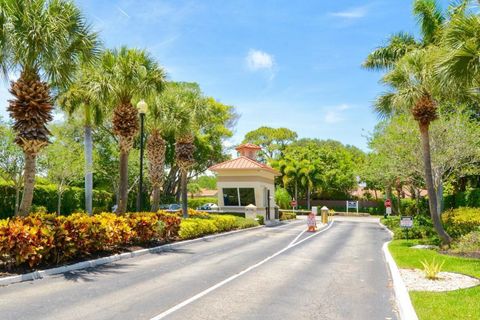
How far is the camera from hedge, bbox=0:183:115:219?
2886 centimetres

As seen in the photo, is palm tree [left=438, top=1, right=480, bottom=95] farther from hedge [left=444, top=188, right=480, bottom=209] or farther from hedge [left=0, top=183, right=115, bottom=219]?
hedge [left=0, top=183, right=115, bottom=219]

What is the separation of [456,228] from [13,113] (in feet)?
64.6

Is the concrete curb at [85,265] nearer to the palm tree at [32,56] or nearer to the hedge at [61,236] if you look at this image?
the hedge at [61,236]

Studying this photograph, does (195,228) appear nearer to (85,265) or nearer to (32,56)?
(85,265)

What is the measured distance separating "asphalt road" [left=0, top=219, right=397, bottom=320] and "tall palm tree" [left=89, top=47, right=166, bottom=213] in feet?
19.2

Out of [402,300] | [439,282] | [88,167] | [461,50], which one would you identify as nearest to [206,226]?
[88,167]

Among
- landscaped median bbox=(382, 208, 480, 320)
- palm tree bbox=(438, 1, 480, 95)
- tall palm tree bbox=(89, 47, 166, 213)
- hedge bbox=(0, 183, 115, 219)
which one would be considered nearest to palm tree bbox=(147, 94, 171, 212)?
tall palm tree bbox=(89, 47, 166, 213)

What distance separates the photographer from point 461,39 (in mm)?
13680

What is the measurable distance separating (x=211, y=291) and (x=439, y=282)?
5378mm

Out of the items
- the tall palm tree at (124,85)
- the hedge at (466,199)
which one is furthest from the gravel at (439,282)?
the hedge at (466,199)

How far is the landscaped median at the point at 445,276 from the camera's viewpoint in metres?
7.54

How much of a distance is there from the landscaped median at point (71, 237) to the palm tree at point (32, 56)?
1737 millimetres

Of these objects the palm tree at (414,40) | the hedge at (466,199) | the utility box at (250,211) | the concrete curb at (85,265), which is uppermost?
the palm tree at (414,40)

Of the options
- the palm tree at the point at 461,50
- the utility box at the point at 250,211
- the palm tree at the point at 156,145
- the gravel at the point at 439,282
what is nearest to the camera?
the gravel at the point at 439,282
